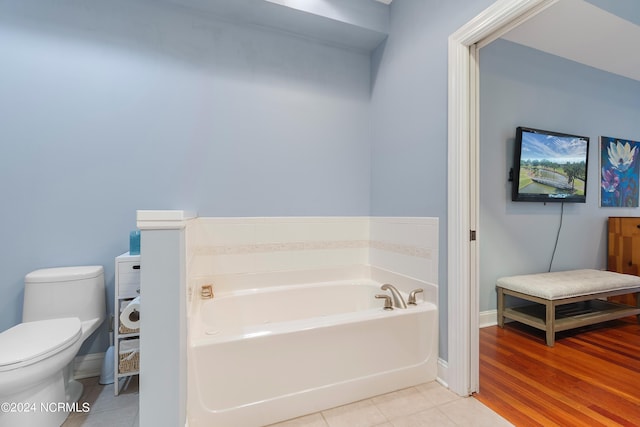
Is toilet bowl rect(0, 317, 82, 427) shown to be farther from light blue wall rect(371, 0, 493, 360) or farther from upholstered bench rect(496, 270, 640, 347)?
upholstered bench rect(496, 270, 640, 347)

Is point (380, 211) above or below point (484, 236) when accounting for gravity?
above

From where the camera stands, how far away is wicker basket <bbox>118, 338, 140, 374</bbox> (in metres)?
1.61

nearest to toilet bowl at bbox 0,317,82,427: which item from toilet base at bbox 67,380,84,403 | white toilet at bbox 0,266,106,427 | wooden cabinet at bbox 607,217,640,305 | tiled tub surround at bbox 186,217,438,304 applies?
white toilet at bbox 0,266,106,427

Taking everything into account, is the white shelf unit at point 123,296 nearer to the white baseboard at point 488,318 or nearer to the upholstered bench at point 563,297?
the white baseboard at point 488,318

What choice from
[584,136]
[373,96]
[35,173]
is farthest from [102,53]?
[584,136]

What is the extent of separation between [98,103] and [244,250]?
54.9 inches

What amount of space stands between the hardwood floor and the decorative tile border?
90 centimetres

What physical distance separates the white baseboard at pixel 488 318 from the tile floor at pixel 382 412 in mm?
1225

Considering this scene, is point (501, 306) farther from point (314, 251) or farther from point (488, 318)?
point (314, 251)

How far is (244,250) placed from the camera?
7.01 feet

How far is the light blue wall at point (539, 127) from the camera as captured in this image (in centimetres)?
253

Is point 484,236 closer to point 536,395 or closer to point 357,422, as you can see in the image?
point 536,395

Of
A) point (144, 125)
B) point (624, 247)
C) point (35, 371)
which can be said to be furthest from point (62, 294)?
point (624, 247)

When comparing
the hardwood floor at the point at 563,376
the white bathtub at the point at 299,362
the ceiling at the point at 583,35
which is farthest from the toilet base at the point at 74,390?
the ceiling at the point at 583,35
